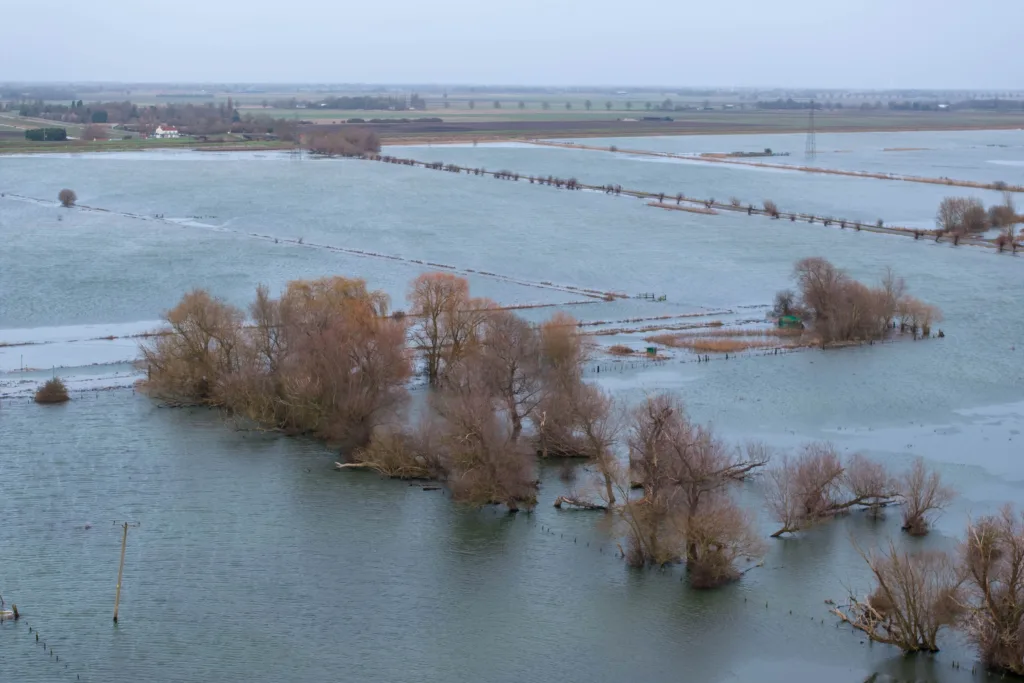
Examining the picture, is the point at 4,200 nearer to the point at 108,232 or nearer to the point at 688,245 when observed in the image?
the point at 108,232

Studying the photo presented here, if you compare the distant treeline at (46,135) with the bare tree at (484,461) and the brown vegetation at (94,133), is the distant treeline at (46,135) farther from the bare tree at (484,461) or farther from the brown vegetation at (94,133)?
the bare tree at (484,461)

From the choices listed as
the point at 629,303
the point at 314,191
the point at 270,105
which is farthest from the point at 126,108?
the point at 629,303

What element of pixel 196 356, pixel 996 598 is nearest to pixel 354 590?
pixel 996 598

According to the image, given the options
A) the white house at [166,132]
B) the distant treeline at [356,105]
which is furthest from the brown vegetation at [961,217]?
the distant treeline at [356,105]

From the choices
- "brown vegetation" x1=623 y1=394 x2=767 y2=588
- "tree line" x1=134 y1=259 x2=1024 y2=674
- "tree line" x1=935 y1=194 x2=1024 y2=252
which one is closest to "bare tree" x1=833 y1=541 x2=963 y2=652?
"tree line" x1=134 y1=259 x2=1024 y2=674

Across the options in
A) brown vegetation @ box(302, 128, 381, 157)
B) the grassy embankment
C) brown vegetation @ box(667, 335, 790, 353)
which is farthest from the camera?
the grassy embankment

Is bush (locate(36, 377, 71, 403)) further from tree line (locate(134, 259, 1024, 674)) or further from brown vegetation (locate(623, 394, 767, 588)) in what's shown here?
brown vegetation (locate(623, 394, 767, 588))
